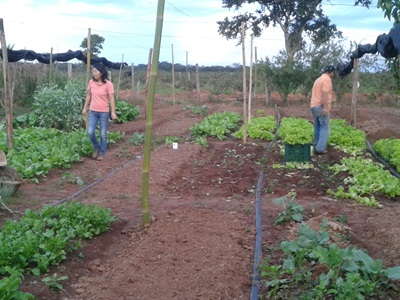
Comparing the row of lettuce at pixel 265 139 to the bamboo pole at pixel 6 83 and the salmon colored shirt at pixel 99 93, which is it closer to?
the bamboo pole at pixel 6 83

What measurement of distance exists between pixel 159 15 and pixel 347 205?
3769 millimetres

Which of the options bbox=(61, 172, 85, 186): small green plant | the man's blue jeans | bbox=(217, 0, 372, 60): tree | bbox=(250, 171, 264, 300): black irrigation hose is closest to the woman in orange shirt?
bbox=(61, 172, 85, 186): small green plant

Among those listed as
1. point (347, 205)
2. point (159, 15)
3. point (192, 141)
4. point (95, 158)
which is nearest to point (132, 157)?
point (95, 158)

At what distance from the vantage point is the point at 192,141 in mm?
13086

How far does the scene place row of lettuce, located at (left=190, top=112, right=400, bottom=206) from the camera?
7758 mm

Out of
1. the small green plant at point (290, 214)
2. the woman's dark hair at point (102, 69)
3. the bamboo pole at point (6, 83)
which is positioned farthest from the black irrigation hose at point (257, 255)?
the bamboo pole at point (6, 83)

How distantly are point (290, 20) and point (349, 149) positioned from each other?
23953 mm

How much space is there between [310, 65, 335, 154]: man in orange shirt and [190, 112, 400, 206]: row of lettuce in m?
0.33

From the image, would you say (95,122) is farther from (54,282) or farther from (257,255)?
(54,282)

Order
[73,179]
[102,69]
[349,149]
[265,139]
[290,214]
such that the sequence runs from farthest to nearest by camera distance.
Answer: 1. [265,139]
2. [349,149]
3. [102,69]
4. [73,179]
5. [290,214]

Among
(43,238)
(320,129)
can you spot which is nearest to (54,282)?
(43,238)

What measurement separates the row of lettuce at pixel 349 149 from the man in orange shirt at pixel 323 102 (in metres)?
0.33

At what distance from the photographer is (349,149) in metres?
11.3

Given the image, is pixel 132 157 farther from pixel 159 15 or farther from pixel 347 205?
pixel 159 15
